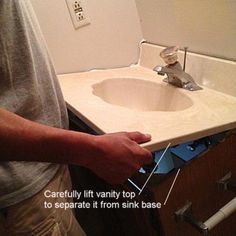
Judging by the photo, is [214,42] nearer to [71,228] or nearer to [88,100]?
[88,100]

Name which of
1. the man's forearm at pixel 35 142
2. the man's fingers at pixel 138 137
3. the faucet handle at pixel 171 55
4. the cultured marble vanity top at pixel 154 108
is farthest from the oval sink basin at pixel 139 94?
the man's forearm at pixel 35 142

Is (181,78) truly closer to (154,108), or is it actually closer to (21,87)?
(154,108)

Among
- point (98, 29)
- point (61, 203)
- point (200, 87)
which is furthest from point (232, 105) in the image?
point (98, 29)

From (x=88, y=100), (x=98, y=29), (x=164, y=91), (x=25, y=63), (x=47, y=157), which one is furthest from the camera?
(x=98, y=29)

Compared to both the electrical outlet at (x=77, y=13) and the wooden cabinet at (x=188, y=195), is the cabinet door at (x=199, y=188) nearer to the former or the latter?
the wooden cabinet at (x=188, y=195)

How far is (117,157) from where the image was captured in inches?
18.7

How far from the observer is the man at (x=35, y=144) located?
45 centimetres

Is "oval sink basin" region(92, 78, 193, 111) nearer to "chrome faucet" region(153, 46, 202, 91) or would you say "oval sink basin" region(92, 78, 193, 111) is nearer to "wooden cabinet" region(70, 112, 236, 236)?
"chrome faucet" region(153, 46, 202, 91)

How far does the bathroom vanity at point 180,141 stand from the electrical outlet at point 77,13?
0.33 meters

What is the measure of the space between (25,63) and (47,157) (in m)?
0.24

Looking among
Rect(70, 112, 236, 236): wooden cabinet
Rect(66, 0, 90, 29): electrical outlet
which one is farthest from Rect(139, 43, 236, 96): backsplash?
Rect(66, 0, 90, 29): electrical outlet

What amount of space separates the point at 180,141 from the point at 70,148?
0.24 m

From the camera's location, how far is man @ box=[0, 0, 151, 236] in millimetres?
453

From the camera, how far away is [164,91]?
940 mm
